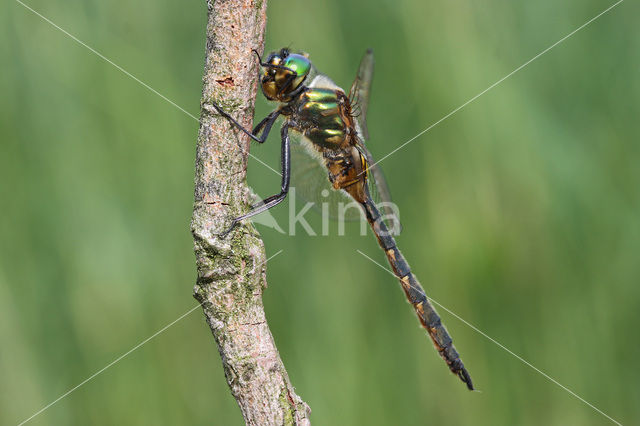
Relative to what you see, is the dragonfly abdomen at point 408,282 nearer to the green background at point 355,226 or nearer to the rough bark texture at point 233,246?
the green background at point 355,226

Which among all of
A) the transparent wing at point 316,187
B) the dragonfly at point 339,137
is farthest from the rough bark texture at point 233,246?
the transparent wing at point 316,187

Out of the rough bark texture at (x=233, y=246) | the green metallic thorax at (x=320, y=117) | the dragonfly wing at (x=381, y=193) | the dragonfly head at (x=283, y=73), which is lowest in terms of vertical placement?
the rough bark texture at (x=233, y=246)

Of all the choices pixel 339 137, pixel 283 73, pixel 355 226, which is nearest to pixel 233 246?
pixel 283 73

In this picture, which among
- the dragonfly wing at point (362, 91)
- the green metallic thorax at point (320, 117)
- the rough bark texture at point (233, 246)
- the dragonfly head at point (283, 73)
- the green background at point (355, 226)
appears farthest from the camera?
the green background at point (355, 226)

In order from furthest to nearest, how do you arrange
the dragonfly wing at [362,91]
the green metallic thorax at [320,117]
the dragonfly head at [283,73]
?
1. the dragonfly wing at [362,91]
2. the green metallic thorax at [320,117]
3. the dragonfly head at [283,73]

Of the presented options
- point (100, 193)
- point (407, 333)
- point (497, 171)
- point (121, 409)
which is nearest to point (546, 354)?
point (407, 333)

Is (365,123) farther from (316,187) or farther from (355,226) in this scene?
(355,226)

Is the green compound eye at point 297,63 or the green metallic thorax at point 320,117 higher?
the green compound eye at point 297,63
